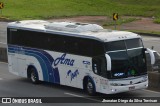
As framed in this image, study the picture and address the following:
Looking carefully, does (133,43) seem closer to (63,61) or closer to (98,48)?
(98,48)

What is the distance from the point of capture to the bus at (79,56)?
19.9 meters

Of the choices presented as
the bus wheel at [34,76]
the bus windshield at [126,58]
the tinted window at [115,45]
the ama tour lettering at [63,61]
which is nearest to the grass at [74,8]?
the bus wheel at [34,76]

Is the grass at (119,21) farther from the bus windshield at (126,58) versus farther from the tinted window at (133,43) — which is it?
the bus windshield at (126,58)

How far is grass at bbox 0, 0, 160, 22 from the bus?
35.1 metres

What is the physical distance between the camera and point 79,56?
21297mm

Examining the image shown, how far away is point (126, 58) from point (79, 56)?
87.8 inches

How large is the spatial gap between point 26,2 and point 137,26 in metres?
27.2

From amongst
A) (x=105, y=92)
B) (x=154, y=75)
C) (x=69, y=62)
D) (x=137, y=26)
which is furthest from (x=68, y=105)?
(x=137, y=26)

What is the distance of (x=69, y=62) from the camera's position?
2189cm

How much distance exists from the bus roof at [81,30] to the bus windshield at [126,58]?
258 mm

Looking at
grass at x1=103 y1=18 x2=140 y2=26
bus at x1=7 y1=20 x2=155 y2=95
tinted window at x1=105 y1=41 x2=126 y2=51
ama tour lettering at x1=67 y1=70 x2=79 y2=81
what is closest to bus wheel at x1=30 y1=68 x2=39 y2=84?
bus at x1=7 y1=20 x2=155 y2=95

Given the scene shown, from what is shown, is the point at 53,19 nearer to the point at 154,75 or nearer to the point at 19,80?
the point at 19,80

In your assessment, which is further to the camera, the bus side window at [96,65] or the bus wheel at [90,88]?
the bus wheel at [90,88]

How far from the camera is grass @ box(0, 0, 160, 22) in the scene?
207ft
